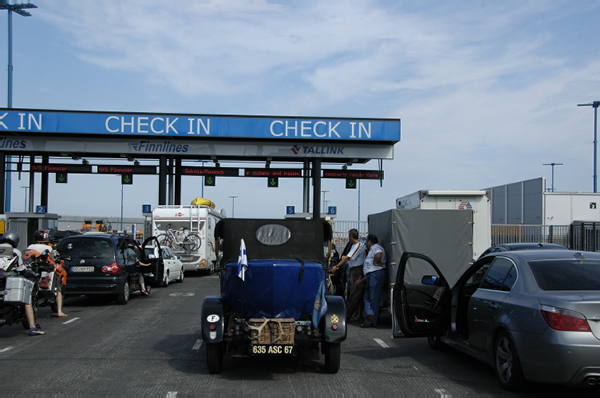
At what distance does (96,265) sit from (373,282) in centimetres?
682

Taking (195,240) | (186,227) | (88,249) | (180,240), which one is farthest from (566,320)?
(186,227)

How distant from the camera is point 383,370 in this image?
24.0 feet

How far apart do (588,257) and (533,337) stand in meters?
1.55

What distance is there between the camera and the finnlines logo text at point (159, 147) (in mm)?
29938

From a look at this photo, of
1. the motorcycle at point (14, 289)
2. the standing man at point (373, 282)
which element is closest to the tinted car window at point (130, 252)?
the motorcycle at point (14, 289)

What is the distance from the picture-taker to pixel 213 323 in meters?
6.80

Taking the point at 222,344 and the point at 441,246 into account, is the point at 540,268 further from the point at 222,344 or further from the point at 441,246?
the point at 441,246

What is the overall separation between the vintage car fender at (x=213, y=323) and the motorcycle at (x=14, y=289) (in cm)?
393

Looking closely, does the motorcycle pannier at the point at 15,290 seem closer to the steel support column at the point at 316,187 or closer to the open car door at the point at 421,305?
the open car door at the point at 421,305

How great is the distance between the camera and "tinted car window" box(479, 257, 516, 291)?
6762 mm

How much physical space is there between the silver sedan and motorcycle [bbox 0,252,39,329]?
5894 millimetres

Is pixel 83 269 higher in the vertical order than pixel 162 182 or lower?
lower

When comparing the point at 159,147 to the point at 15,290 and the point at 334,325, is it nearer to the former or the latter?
the point at 15,290

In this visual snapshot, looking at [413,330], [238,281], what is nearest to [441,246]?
[413,330]
